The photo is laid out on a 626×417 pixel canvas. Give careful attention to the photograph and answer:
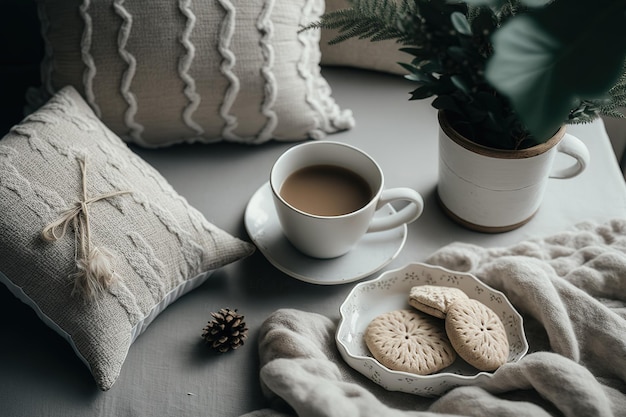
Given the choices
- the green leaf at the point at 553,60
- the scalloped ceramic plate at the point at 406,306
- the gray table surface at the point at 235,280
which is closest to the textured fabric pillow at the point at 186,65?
the gray table surface at the point at 235,280

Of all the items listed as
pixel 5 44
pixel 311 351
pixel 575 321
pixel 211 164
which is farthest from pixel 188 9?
pixel 575 321

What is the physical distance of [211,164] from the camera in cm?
93

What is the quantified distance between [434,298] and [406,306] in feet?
0.17

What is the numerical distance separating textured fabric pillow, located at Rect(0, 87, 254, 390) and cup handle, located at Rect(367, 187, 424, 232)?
0.57 feet

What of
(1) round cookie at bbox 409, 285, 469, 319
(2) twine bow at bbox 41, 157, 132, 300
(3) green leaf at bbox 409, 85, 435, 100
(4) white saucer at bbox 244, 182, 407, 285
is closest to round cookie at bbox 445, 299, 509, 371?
(1) round cookie at bbox 409, 285, 469, 319

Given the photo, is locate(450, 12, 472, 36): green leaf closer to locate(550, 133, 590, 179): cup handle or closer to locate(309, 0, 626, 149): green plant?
locate(309, 0, 626, 149): green plant

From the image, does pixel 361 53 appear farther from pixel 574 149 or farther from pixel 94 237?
pixel 94 237

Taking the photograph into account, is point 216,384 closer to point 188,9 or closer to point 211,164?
point 211,164

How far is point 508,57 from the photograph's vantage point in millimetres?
450

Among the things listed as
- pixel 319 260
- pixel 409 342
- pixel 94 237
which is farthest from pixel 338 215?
pixel 94 237

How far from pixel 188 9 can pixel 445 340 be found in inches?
21.1

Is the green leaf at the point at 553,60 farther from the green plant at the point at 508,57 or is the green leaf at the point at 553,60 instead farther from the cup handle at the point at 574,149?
the cup handle at the point at 574,149

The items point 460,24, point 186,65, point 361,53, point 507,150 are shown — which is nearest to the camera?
point 460,24

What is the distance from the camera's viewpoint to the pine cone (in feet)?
2.36
